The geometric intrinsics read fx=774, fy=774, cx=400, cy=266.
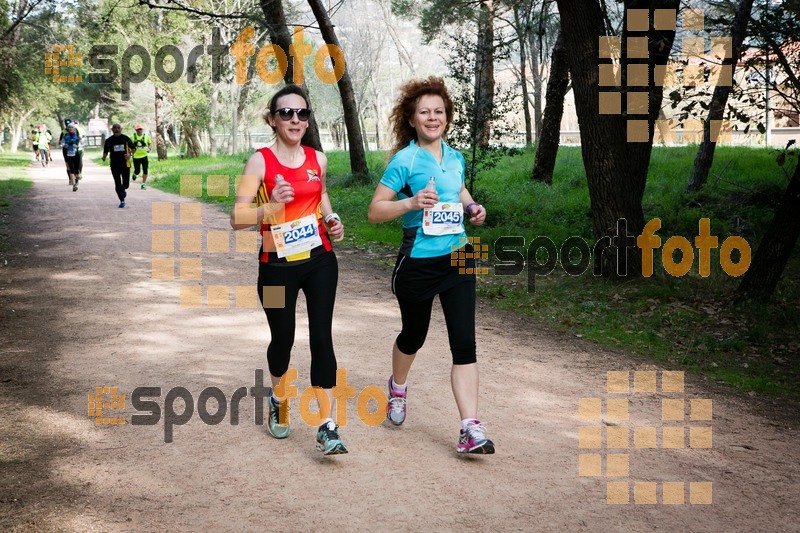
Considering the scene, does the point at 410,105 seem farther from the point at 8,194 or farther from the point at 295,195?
the point at 8,194

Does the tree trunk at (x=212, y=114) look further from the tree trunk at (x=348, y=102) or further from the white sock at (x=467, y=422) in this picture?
the white sock at (x=467, y=422)

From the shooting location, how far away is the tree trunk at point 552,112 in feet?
57.6

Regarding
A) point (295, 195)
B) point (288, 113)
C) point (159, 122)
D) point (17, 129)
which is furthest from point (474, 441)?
point (17, 129)

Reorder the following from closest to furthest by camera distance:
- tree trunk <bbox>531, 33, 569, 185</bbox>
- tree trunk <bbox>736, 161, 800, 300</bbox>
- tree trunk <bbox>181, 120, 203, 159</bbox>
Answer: tree trunk <bbox>736, 161, 800, 300</bbox>, tree trunk <bbox>531, 33, 569, 185</bbox>, tree trunk <bbox>181, 120, 203, 159</bbox>

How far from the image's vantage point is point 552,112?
18.4 metres

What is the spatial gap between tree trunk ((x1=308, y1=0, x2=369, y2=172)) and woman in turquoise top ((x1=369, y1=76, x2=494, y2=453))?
51.6 feet

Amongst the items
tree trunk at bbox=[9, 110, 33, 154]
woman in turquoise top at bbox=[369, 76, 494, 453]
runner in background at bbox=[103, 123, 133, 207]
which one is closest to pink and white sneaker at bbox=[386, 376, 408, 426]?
woman in turquoise top at bbox=[369, 76, 494, 453]

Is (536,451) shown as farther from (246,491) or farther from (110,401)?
(110,401)

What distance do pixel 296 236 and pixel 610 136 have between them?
642 centimetres

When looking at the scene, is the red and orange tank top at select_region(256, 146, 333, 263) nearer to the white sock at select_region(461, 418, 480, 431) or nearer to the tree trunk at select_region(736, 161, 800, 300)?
the white sock at select_region(461, 418, 480, 431)

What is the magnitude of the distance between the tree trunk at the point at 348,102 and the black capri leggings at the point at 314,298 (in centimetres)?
1609

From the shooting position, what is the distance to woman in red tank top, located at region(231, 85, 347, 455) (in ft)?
15.1

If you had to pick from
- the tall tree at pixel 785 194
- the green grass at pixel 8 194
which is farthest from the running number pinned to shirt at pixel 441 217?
the green grass at pixel 8 194

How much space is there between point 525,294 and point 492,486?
19.3ft
